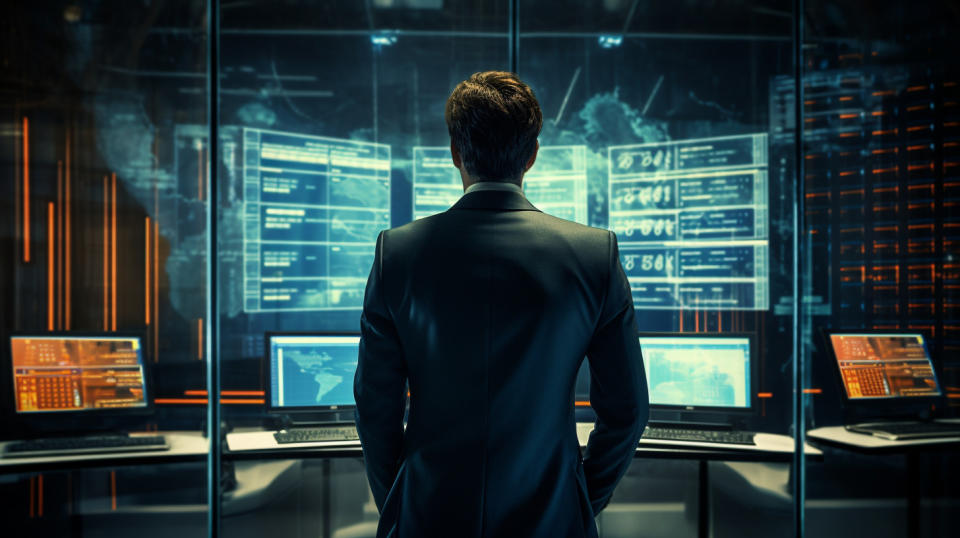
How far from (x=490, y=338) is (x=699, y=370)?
1771 mm

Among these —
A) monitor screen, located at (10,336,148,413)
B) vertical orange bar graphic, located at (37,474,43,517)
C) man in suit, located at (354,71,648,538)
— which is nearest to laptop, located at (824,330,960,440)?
man in suit, located at (354,71,648,538)

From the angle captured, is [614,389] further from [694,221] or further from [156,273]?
[156,273]

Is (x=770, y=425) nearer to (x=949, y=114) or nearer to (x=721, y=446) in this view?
(x=721, y=446)

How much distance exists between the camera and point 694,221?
11.4 ft

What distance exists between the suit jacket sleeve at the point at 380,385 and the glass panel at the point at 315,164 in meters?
2.32

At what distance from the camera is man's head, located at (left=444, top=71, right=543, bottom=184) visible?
1.02m

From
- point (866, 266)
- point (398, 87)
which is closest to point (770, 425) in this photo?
point (866, 266)

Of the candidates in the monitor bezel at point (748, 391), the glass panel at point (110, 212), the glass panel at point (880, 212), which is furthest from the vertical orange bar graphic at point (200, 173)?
the glass panel at point (880, 212)

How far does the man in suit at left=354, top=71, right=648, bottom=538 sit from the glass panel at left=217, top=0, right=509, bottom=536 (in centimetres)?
243

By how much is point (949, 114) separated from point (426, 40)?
323 centimetres

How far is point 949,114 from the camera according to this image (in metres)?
3.38

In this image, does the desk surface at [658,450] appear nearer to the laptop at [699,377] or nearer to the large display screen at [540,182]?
the laptop at [699,377]

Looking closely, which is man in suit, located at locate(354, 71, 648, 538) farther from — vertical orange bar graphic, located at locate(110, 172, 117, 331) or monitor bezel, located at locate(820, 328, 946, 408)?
vertical orange bar graphic, located at locate(110, 172, 117, 331)

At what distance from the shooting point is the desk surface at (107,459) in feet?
6.76
